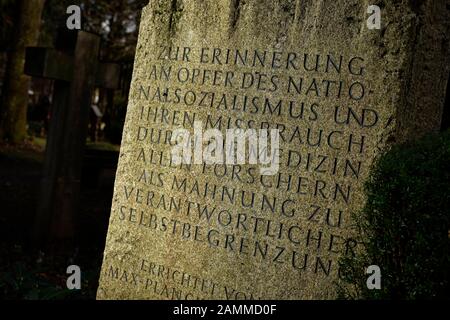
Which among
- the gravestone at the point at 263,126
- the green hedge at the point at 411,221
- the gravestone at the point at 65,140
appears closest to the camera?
the green hedge at the point at 411,221

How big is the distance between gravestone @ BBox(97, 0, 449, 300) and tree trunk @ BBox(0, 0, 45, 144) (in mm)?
13106

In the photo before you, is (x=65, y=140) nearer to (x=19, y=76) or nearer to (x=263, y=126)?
(x=263, y=126)

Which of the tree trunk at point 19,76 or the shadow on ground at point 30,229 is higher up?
the tree trunk at point 19,76

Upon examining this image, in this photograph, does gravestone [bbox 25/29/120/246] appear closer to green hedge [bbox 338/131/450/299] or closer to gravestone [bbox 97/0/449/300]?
gravestone [bbox 97/0/449/300]

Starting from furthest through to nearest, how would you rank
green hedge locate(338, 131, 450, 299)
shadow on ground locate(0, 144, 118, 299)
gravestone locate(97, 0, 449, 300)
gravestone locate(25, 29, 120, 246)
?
gravestone locate(25, 29, 120, 246) < shadow on ground locate(0, 144, 118, 299) < gravestone locate(97, 0, 449, 300) < green hedge locate(338, 131, 450, 299)

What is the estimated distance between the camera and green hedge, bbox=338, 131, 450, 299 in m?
3.30

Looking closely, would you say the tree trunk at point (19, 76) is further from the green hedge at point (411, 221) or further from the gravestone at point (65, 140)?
the green hedge at point (411, 221)

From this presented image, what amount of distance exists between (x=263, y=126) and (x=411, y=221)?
1303 millimetres

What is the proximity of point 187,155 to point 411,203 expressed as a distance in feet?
5.91

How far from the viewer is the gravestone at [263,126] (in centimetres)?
401

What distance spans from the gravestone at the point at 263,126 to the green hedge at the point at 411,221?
36cm

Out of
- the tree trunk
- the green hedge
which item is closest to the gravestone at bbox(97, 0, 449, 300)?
the green hedge

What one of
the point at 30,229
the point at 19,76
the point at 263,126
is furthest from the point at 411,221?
the point at 19,76

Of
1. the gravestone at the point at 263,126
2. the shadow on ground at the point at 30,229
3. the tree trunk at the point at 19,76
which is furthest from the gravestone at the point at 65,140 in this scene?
the tree trunk at the point at 19,76
